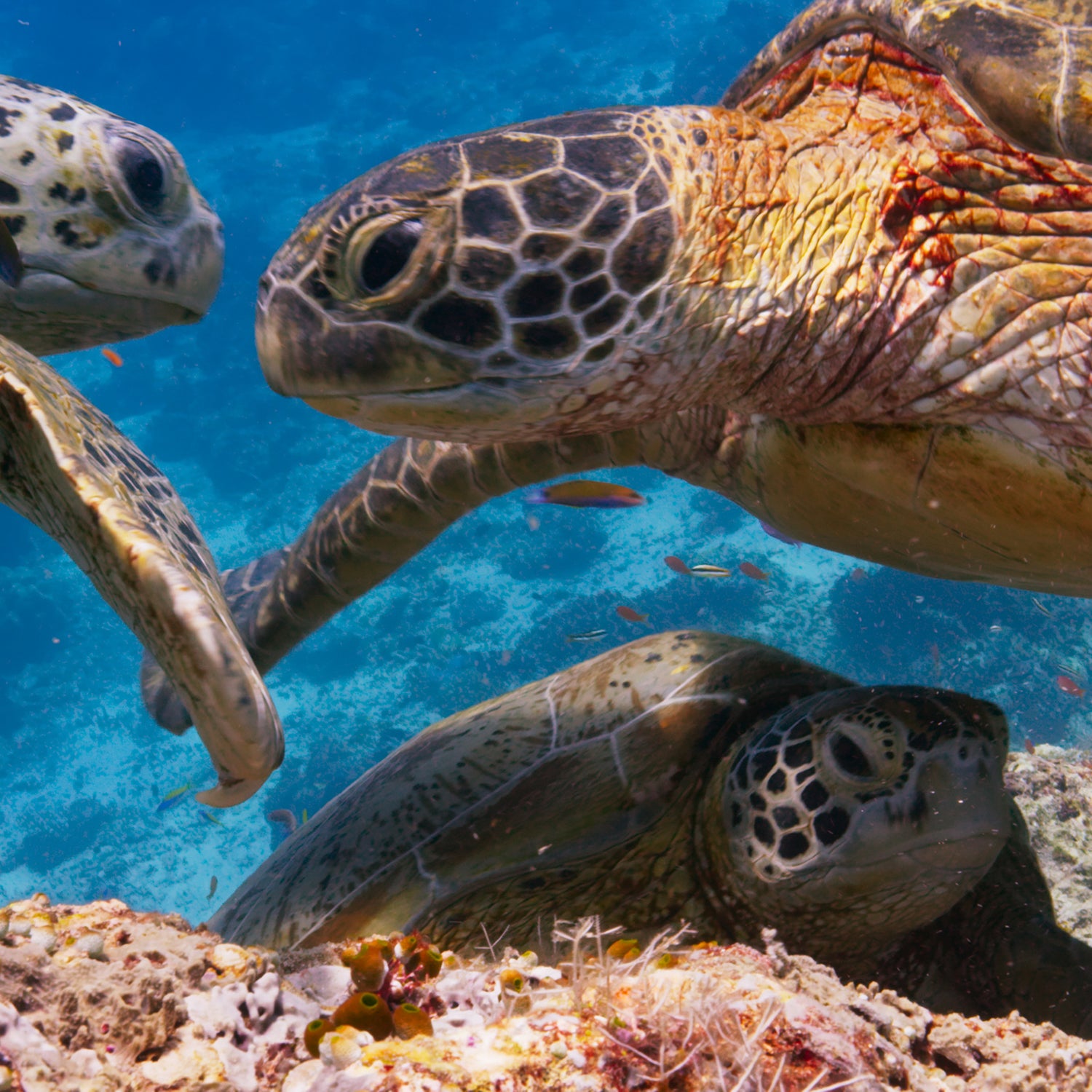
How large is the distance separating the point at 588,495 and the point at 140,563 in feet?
6.15

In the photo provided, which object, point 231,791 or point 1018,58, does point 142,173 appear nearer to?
point 231,791

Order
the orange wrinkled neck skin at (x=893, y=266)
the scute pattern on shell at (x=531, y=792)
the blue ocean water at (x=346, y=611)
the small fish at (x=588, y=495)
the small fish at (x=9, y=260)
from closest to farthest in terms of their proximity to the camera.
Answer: the orange wrinkled neck skin at (x=893, y=266), the small fish at (x=9, y=260), the scute pattern on shell at (x=531, y=792), the small fish at (x=588, y=495), the blue ocean water at (x=346, y=611)

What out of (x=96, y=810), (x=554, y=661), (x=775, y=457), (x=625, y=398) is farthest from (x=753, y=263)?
(x=96, y=810)

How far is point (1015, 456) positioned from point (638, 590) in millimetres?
9718

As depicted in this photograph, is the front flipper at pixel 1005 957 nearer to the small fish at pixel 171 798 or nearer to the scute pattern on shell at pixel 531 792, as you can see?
the scute pattern on shell at pixel 531 792

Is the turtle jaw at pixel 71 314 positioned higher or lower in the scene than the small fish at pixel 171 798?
higher

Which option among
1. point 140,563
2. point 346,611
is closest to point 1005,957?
point 140,563

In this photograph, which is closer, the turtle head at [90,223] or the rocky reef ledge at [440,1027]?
the rocky reef ledge at [440,1027]

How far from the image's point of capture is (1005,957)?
1623 millimetres

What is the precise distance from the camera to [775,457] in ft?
5.63

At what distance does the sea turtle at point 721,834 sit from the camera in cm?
140

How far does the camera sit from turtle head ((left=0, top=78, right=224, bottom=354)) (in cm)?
171

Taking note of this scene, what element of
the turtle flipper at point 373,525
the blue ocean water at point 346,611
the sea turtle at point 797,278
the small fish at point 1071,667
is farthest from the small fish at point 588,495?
Result: the small fish at point 1071,667

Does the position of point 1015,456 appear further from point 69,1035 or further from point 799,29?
point 69,1035
